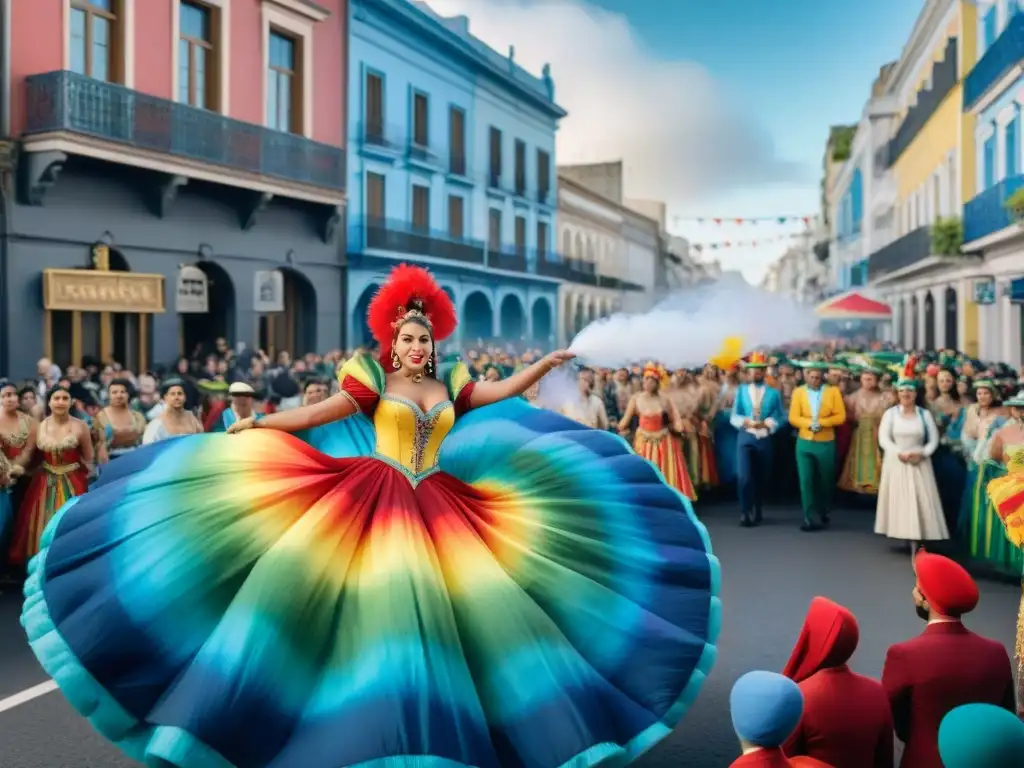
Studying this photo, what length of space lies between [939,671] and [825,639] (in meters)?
0.46

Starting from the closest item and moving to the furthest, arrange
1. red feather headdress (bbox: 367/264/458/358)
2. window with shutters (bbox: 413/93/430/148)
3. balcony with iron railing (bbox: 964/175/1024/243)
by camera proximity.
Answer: red feather headdress (bbox: 367/264/458/358)
balcony with iron railing (bbox: 964/175/1024/243)
window with shutters (bbox: 413/93/430/148)

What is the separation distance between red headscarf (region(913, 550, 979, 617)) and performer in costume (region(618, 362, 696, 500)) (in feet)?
23.6

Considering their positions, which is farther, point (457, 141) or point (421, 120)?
point (457, 141)

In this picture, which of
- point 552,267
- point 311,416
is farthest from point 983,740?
point 552,267

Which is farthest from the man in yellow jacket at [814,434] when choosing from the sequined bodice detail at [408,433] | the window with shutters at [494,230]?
the window with shutters at [494,230]

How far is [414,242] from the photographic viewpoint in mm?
29750

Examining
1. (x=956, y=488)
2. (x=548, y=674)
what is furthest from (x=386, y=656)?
(x=956, y=488)

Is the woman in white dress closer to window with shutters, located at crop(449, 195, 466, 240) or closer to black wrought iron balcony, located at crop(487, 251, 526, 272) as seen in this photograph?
window with shutters, located at crop(449, 195, 466, 240)

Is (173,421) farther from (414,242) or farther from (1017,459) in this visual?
(414,242)

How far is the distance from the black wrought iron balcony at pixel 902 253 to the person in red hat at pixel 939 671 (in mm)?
27647

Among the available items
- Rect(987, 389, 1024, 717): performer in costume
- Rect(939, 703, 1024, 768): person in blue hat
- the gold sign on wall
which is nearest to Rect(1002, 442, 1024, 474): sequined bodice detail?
Rect(987, 389, 1024, 717): performer in costume

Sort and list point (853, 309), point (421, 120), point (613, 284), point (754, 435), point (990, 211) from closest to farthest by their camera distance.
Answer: point (754, 435)
point (990, 211)
point (853, 309)
point (421, 120)
point (613, 284)

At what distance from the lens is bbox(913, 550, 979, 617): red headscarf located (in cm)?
382

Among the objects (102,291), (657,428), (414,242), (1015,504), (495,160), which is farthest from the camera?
(495,160)
